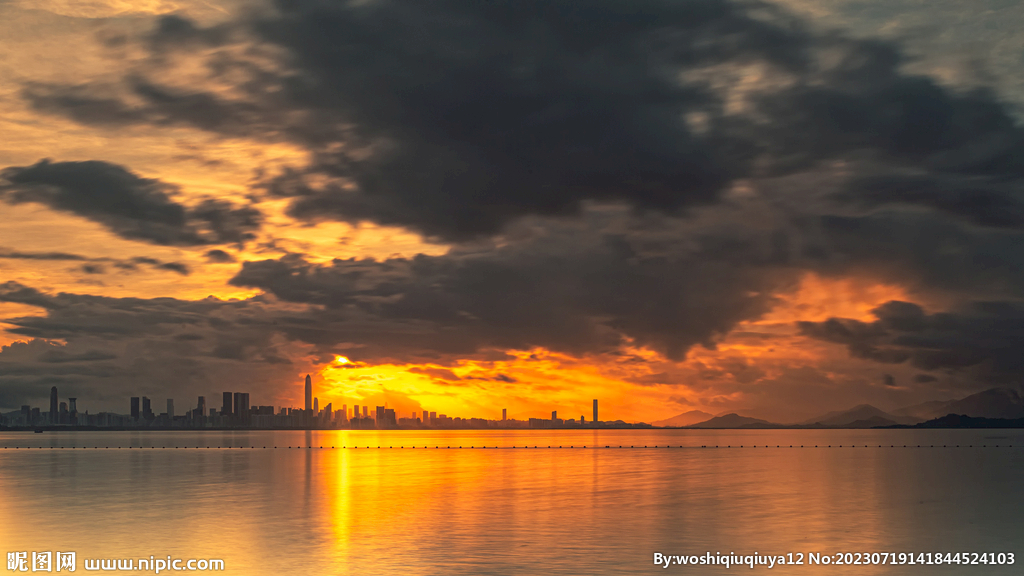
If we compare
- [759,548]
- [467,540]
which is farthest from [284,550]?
[759,548]

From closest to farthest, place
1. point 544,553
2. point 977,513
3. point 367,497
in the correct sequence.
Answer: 1. point 544,553
2. point 977,513
3. point 367,497

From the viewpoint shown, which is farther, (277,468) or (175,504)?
(277,468)

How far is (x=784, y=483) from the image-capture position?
90.6 meters

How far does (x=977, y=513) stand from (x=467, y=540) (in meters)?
40.8

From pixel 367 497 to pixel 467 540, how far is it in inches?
1115

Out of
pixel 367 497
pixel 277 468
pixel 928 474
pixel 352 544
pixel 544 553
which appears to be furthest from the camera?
pixel 277 468

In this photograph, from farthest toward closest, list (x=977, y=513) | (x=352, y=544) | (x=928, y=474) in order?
1. (x=928, y=474)
2. (x=977, y=513)
3. (x=352, y=544)

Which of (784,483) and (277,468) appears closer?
(784,483)

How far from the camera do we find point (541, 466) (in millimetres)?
124188

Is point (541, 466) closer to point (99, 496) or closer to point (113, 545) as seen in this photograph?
point (99, 496)

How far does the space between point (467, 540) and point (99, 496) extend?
148 ft

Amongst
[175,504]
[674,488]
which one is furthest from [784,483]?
[175,504]

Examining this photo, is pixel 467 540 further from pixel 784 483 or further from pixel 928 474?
pixel 928 474

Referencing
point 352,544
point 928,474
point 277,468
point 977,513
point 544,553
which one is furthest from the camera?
point 277,468
